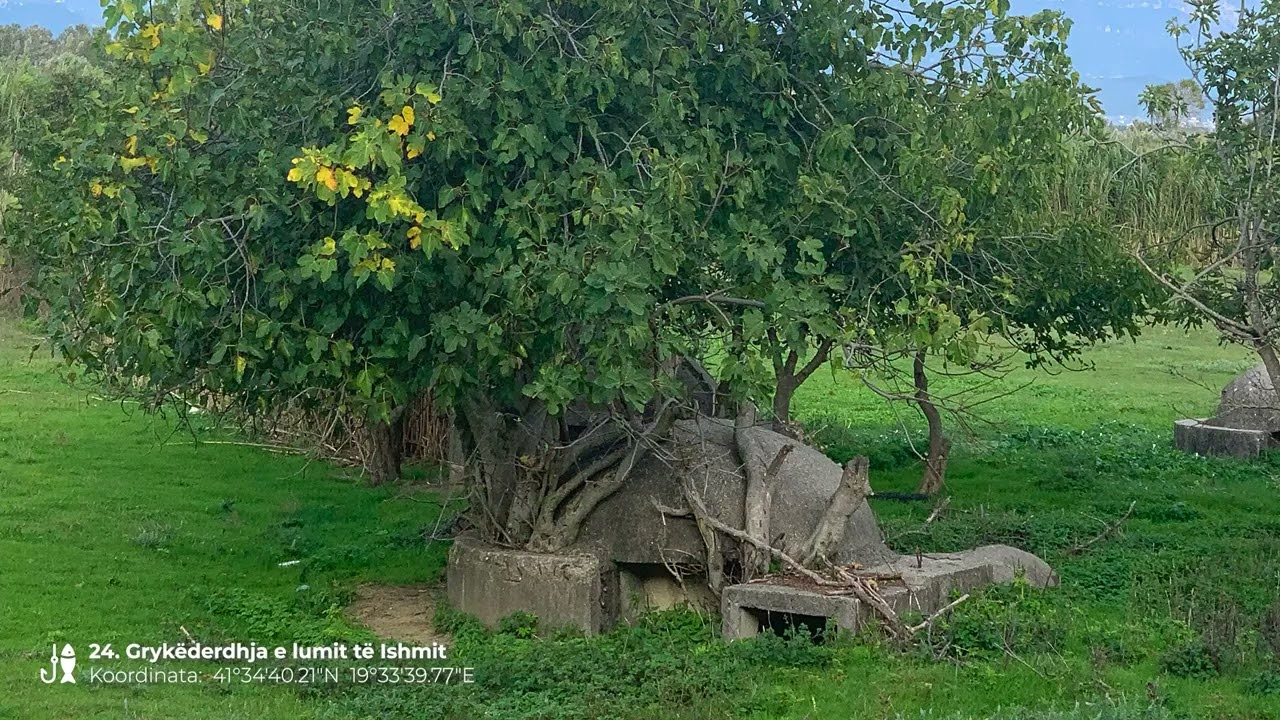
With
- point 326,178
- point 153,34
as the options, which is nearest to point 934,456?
point 326,178

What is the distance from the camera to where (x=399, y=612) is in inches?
427

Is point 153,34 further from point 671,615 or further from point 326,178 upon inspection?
point 671,615

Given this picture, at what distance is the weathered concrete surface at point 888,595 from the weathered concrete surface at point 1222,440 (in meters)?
7.39

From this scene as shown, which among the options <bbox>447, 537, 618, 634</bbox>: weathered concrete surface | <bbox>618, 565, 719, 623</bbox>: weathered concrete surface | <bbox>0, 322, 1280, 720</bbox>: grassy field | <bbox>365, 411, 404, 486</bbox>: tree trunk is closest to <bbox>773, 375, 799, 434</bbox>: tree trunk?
<bbox>0, 322, 1280, 720</bbox>: grassy field

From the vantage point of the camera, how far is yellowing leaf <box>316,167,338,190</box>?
26.8ft

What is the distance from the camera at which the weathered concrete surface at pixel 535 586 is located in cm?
991

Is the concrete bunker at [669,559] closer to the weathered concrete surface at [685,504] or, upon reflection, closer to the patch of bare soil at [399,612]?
the weathered concrete surface at [685,504]

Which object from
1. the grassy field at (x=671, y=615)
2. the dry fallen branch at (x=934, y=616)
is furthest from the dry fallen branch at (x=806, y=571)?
the grassy field at (x=671, y=615)

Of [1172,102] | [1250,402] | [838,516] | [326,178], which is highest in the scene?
[1172,102]

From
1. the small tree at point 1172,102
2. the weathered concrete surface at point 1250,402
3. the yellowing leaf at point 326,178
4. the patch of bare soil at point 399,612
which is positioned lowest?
the patch of bare soil at point 399,612

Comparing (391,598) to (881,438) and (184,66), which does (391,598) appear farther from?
(881,438)

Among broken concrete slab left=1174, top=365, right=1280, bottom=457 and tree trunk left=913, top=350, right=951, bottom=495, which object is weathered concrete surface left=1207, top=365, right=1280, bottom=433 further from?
tree trunk left=913, top=350, right=951, bottom=495

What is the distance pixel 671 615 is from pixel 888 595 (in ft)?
5.54

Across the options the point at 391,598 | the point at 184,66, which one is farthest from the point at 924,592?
the point at 184,66
